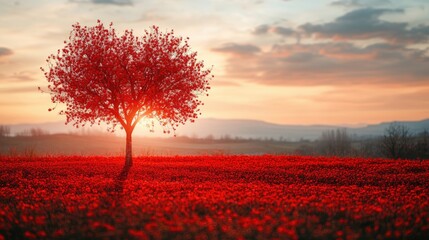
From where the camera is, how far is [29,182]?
781 inches

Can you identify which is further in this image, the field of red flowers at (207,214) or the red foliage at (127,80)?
the red foliage at (127,80)

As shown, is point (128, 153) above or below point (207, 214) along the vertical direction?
above

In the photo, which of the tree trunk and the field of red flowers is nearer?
the field of red flowers

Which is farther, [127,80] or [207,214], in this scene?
[127,80]

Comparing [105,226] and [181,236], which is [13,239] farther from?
[181,236]

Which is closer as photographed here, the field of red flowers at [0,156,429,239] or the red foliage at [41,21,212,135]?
the field of red flowers at [0,156,429,239]

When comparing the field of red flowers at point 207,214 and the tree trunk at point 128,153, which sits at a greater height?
the tree trunk at point 128,153

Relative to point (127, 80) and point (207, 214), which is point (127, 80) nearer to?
point (127, 80)

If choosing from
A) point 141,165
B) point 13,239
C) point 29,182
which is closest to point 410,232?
point 13,239

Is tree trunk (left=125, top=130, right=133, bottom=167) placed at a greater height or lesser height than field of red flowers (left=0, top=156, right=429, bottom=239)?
greater

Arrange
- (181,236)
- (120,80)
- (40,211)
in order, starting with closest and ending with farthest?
1. (181,236)
2. (40,211)
3. (120,80)

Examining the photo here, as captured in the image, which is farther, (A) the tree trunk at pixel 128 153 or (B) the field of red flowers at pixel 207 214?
(A) the tree trunk at pixel 128 153

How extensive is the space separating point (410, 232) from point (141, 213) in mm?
6539

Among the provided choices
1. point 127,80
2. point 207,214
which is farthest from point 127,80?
point 207,214
